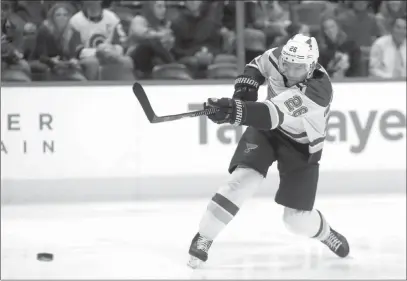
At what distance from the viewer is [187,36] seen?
5195mm

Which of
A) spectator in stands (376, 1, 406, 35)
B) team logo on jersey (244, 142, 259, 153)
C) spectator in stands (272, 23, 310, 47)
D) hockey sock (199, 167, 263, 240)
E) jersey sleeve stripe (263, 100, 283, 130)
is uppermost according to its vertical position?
spectator in stands (376, 1, 406, 35)

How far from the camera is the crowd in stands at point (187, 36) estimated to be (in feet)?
16.0

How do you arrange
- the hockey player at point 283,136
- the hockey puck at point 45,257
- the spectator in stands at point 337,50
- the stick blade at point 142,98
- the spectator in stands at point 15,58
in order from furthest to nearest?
the spectator in stands at point 337,50, the spectator in stands at point 15,58, the hockey puck at point 45,257, the hockey player at point 283,136, the stick blade at point 142,98

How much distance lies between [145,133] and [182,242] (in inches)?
57.9

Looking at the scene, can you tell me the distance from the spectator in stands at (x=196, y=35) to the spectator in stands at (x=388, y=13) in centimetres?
103

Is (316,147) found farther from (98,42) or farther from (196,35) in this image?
(196,35)

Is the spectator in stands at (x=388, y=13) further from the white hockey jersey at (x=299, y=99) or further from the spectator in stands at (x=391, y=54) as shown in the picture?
the white hockey jersey at (x=299, y=99)

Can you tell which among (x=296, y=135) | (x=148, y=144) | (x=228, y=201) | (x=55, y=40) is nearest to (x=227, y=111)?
(x=296, y=135)

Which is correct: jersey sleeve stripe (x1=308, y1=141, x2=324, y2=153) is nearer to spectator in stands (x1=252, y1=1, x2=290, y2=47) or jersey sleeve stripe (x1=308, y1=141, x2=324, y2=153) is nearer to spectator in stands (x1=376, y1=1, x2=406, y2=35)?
spectator in stands (x1=252, y1=1, x2=290, y2=47)

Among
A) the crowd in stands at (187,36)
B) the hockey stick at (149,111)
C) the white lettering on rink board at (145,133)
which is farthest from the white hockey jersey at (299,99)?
the white lettering on rink board at (145,133)

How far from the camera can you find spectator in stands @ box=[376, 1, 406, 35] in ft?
17.0

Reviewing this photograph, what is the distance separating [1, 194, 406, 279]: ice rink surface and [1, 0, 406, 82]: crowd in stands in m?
0.87

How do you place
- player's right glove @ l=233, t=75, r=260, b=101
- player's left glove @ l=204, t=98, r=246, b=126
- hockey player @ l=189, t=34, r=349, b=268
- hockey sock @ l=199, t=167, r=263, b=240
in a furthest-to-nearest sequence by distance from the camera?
hockey sock @ l=199, t=167, r=263, b=240 < player's right glove @ l=233, t=75, r=260, b=101 < hockey player @ l=189, t=34, r=349, b=268 < player's left glove @ l=204, t=98, r=246, b=126

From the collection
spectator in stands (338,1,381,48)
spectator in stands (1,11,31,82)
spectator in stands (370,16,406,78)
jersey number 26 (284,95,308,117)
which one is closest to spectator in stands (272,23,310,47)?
spectator in stands (338,1,381,48)
